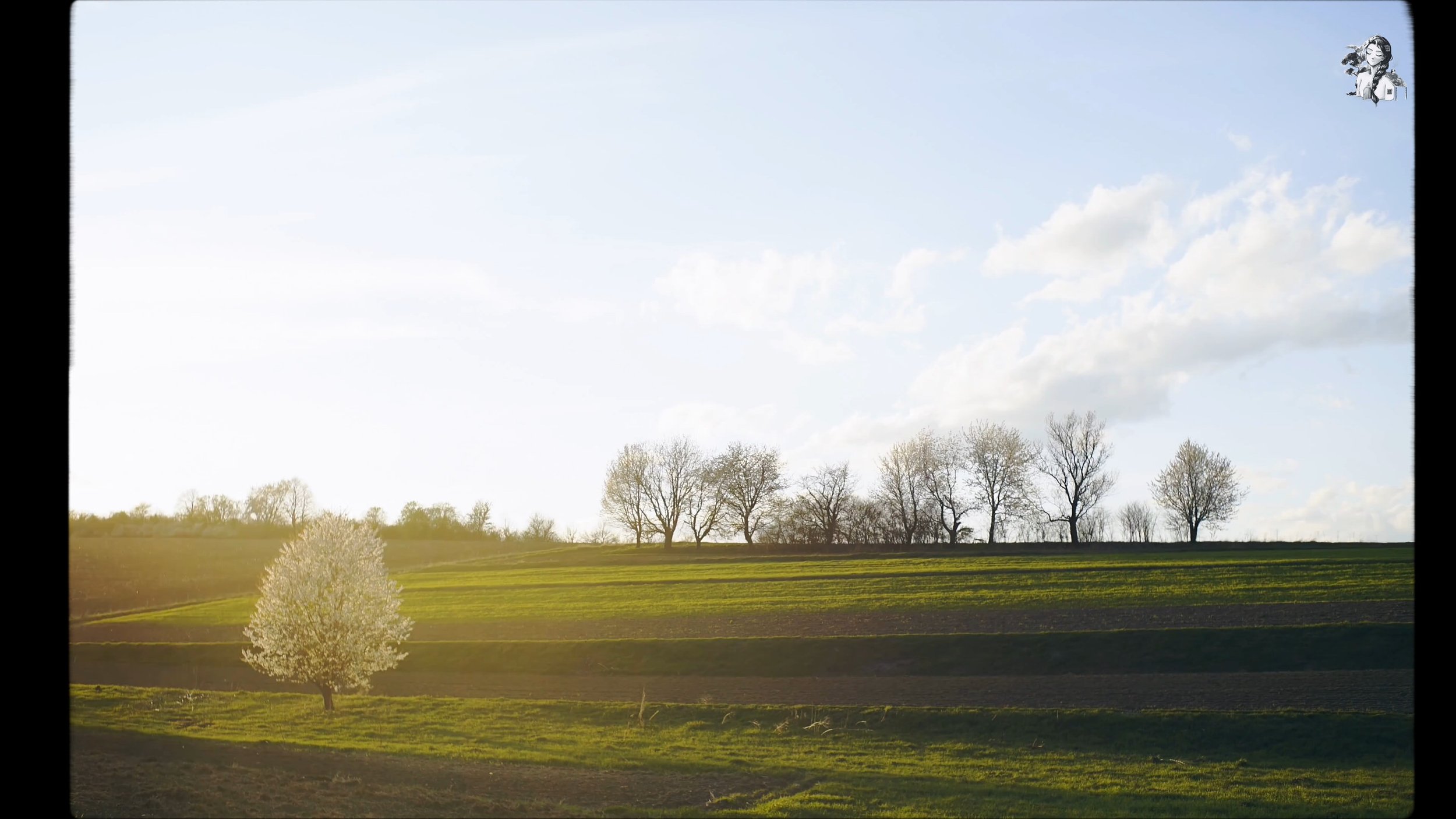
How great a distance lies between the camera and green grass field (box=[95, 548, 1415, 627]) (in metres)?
38.7

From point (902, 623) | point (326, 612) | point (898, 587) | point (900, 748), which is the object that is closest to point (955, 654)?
point (902, 623)

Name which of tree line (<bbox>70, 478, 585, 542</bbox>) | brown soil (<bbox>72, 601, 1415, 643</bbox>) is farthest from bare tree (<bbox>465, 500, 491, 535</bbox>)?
brown soil (<bbox>72, 601, 1415, 643</bbox>)

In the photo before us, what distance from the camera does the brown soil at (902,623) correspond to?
32.3 m

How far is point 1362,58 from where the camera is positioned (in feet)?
23.1

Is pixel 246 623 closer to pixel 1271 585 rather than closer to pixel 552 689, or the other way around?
pixel 552 689

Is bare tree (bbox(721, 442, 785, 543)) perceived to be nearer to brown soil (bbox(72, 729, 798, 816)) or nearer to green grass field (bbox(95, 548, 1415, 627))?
green grass field (bbox(95, 548, 1415, 627))

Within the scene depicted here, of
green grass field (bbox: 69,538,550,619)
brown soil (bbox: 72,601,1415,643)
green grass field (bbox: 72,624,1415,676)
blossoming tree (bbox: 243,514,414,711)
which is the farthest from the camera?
green grass field (bbox: 69,538,550,619)

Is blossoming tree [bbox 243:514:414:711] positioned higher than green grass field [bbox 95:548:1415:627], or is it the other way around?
blossoming tree [bbox 243:514:414:711]

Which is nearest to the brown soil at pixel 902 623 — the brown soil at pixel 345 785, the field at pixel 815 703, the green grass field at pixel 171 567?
the field at pixel 815 703

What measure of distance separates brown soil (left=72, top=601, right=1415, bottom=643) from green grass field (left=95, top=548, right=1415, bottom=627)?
52.1 inches

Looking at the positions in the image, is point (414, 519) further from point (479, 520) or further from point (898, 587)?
point (898, 587)

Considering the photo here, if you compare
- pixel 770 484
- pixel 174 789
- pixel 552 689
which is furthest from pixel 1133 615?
pixel 770 484

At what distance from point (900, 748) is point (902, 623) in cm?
1626

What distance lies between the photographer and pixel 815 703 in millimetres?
24188
